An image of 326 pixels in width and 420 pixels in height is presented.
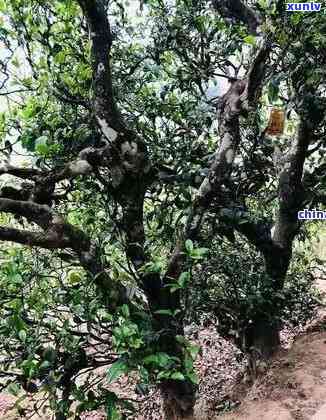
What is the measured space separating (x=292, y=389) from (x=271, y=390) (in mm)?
201

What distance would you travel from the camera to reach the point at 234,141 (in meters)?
3.69

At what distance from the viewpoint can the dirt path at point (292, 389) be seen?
355 cm

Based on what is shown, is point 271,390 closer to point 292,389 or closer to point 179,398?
point 292,389

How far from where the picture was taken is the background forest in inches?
119

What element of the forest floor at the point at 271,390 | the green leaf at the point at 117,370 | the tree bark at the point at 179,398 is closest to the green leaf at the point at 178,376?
the green leaf at the point at 117,370

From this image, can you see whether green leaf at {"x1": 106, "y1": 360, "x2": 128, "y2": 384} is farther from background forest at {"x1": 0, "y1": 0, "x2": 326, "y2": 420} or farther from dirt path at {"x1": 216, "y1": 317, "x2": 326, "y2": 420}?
dirt path at {"x1": 216, "y1": 317, "x2": 326, "y2": 420}

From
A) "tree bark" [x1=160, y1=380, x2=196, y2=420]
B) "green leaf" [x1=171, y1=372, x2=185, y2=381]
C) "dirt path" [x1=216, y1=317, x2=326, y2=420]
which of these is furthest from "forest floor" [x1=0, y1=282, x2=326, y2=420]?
"green leaf" [x1=171, y1=372, x2=185, y2=381]

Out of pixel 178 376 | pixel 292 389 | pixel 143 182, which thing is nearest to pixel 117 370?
pixel 178 376

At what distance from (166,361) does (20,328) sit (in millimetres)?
885

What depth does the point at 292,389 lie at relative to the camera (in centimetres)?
387

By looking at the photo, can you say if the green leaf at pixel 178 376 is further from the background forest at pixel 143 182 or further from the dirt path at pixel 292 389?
the dirt path at pixel 292 389

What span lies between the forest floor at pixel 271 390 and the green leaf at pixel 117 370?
1.02m

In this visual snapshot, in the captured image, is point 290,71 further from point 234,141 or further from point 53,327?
point 53,327

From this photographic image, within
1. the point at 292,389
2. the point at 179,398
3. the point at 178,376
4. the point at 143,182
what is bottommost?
the point at 179,398
